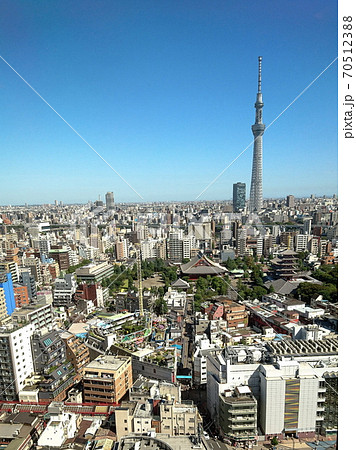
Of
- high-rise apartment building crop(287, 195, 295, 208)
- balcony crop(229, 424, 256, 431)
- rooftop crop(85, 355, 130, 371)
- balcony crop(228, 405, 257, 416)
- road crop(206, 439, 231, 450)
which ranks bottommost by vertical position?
road crop(206, 439, 231, 450)

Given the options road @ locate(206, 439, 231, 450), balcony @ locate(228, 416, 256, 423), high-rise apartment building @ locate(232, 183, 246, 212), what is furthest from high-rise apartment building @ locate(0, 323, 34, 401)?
high-rise apartment building @ locate(232, 183, 246, 212)

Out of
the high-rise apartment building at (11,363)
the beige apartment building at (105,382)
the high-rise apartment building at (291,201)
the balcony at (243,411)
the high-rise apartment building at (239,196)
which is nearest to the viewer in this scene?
the balcony at (243,411)

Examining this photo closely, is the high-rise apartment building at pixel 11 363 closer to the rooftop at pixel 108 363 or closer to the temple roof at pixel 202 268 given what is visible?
the rooftop at pixel 108 363

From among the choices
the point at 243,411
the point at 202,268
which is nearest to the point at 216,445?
the point at 243,411

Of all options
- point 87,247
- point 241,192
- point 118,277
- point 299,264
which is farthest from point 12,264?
point 241,192

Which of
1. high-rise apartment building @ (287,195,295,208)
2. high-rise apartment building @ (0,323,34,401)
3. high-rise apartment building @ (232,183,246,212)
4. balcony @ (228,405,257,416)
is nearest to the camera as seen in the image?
balcony @ (228,405,257,416)

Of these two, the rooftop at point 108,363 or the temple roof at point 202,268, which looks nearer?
the rooftop at point 108,363

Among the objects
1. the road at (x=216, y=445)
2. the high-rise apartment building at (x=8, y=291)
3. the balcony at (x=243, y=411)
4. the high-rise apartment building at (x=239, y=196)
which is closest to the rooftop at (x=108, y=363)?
the road at (x=216, y=445)

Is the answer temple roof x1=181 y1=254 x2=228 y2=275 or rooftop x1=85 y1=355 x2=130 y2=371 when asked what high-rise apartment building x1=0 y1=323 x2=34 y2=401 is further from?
temple roof x1=181 y1=254 x2=228 y2=275
